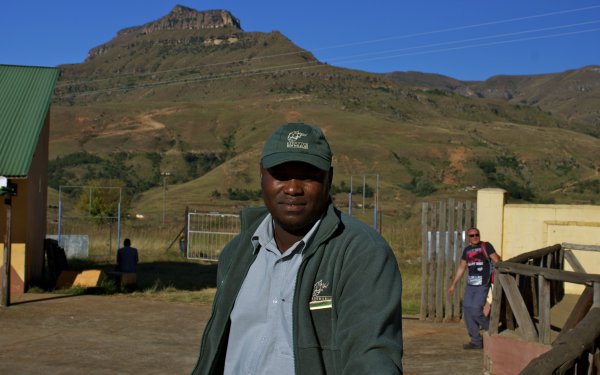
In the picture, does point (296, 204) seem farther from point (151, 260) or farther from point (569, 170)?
point (569, 170)

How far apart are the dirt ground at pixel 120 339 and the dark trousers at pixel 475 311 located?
0.84 feet

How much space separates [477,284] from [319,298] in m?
8.79

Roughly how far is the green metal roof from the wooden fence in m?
7.18

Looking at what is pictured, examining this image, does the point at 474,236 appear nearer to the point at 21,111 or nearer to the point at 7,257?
the point at 7,257

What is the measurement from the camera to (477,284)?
36.3ft

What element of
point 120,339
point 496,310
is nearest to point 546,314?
point 496,310

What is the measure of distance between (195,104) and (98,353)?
3794 inches

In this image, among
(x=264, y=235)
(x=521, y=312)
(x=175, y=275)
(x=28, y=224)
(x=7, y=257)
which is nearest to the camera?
(x=264, y=235)

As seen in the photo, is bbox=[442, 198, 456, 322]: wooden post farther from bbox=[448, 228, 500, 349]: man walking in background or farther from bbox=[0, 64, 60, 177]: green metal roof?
bbox=[0, 64, 60, 177]: green metal roof

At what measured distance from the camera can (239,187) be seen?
64375 millimetres

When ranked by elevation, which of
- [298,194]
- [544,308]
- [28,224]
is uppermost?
[298,194]

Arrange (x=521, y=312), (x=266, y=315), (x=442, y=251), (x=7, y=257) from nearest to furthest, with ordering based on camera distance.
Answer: (x=266, y=315) → (x=521, y=312) → (x=442, y=251) → (x=7, y=257)

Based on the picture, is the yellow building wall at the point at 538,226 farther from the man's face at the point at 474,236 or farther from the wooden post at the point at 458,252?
the man's face at the point at 474,236

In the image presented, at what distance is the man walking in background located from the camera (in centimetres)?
1105
